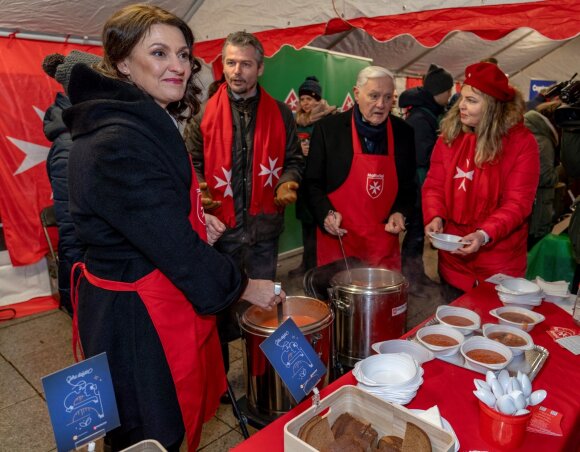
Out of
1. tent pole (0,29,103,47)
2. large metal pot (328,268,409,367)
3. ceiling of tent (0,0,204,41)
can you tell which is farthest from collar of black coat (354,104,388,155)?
tent pole (0,29,103,47)

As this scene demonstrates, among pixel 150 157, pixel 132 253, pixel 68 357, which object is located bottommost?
pixel 68 357

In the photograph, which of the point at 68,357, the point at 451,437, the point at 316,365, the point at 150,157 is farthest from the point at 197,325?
the point at 68,357

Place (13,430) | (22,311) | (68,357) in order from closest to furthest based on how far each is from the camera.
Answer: (13,430) < (68,357) < (22,311)

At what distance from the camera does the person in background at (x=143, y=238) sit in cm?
124

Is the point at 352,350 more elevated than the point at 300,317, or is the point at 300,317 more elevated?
the point at 300,317

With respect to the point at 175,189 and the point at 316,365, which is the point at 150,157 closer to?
the point at 175,189

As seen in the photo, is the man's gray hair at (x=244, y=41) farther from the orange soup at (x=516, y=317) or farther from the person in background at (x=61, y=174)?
the orange soup at (x=516, y=317)

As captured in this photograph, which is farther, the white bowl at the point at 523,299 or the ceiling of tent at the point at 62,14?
the ceiling of tent at the point at 62,14

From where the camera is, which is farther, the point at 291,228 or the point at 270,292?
the point at 291,228

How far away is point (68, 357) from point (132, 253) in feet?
9.04

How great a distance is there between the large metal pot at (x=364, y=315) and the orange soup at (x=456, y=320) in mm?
218

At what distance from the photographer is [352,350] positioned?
6.73 ft

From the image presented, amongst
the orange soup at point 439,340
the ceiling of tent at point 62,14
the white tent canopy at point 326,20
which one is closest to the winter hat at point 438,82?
the white tent canopy at point 326,20

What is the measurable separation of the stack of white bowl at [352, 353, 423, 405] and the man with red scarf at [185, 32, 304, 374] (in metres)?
1.65
